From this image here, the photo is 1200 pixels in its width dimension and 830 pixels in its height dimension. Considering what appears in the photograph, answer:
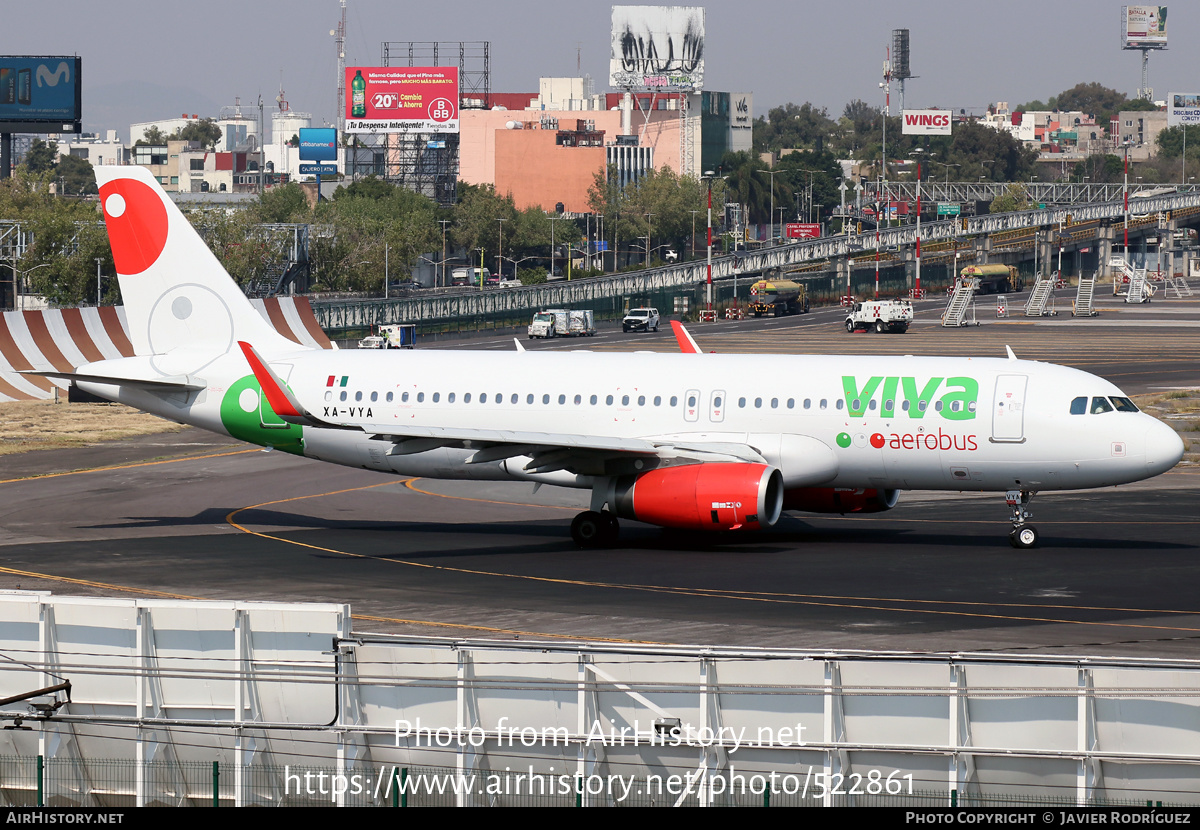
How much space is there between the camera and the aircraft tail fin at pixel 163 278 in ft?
138

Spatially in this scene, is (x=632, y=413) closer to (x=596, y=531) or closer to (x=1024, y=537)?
(x=596, y=531)

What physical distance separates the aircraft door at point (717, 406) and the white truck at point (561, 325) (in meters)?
85.3

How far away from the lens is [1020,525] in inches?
1435

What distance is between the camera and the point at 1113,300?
533 feet

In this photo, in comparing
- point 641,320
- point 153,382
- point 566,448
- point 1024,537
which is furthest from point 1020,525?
point 641,320

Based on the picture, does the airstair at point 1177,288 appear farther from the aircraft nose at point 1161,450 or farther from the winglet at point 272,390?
the winglet at point 272,390

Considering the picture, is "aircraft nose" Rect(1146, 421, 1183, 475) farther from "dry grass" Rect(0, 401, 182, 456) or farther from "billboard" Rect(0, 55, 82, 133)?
"billboard" Rect(0, 55, 82, 133)

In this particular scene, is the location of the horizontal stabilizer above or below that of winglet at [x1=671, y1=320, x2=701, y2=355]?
below

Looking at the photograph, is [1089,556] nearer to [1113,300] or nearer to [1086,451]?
[1086,451]

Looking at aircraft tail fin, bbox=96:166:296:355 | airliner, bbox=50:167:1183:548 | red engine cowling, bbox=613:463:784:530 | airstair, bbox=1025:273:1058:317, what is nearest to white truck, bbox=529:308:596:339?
airstair, bbox=1025:273:1058:317

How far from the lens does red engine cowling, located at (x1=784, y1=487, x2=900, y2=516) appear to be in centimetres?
Result: 3838

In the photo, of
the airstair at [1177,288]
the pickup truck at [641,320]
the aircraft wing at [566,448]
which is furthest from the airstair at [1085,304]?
the aircraft wing at [566,448]

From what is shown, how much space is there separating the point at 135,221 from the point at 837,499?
22.2m

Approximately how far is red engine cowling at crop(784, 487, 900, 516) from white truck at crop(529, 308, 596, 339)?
8531 cm
